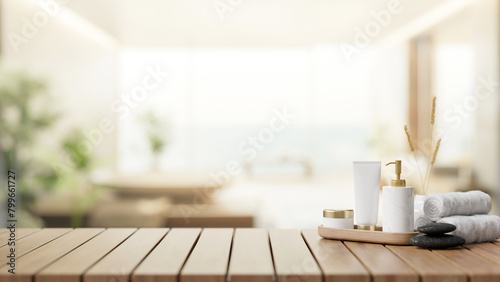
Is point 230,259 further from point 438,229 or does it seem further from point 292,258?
point 438,229

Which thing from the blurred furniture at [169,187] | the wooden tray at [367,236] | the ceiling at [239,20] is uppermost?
the ceiling at [239,20]

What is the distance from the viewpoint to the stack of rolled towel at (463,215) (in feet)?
4.19

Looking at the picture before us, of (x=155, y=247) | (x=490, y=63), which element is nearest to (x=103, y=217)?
(x=155, y=247)

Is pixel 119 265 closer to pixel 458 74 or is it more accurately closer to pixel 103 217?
pixel 103 217

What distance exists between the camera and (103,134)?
28.5 feet

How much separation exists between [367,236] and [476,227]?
10.3 inches

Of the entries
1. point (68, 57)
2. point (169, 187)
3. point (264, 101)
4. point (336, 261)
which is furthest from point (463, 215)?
point (264, 101)

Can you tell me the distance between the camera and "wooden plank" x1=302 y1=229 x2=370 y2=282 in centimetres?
99

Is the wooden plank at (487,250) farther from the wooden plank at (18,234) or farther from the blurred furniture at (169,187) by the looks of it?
the blurred furniture at (169,187)

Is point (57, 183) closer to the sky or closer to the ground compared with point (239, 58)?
closer to the ground

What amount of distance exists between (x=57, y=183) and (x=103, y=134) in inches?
157

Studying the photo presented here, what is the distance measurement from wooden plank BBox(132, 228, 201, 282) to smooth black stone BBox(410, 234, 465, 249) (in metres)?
0.52

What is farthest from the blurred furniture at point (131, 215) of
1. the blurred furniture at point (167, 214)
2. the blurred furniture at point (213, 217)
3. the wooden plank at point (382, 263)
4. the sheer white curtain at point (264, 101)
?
the sheer white curtain at point (264, 101)

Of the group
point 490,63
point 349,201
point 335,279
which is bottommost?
point 349,201
